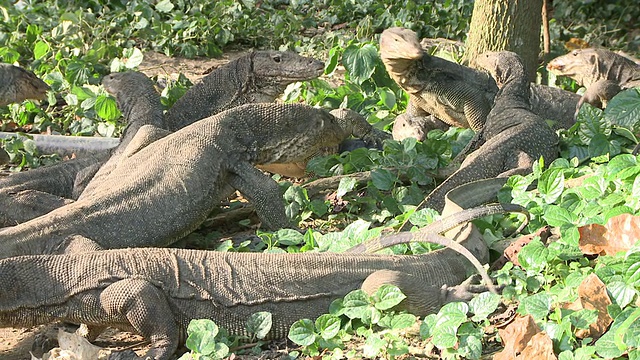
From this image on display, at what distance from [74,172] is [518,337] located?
14.8 feet

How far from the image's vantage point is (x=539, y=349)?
367 cm

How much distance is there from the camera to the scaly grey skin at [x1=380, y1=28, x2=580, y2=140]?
789cm

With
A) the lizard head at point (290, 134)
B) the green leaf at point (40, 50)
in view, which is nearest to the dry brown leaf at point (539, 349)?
the lizard head at point (290, 134)

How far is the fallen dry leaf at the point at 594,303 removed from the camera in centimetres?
380

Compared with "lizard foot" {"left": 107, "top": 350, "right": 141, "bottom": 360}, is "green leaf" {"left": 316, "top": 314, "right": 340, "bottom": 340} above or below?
above

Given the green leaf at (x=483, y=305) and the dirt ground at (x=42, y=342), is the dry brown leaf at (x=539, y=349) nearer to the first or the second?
the green leaf at (x=483, y=305)

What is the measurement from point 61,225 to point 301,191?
1.75m

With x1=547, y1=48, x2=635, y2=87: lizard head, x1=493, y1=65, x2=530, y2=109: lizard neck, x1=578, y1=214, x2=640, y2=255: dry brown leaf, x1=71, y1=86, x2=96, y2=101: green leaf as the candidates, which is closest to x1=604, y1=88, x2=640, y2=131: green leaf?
x1=493, y1=65, x2=530, y2=109: lizard neck

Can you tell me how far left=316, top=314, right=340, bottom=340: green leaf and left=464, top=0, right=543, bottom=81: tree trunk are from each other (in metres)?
4.79

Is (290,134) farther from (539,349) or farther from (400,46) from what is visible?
(539,349)

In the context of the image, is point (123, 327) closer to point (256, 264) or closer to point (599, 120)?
point (256, 264)

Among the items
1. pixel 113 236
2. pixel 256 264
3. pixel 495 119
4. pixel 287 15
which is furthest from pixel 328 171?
pixel 287 15

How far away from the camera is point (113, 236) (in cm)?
569

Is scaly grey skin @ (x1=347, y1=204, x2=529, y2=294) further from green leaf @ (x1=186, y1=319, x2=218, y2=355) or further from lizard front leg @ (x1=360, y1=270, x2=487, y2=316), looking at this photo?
green leaf @ (x1=186, y1=319, x2=218, y2=355)
